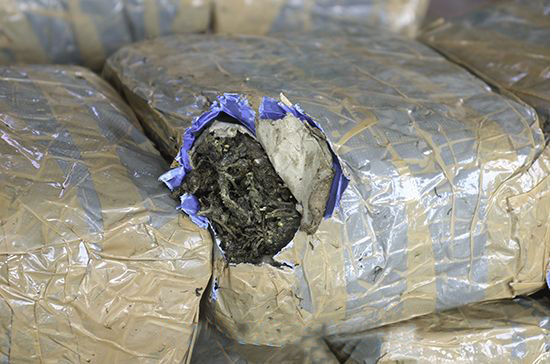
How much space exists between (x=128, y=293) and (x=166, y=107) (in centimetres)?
37

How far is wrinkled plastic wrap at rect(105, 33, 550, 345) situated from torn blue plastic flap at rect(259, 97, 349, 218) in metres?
0.04

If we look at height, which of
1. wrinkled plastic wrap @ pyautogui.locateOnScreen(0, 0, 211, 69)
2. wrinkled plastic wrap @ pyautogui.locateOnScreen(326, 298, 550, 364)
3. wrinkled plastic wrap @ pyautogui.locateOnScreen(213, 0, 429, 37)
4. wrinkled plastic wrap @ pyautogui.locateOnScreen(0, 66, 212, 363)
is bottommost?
wrinkled plastic wrap @ pyautogui.locateOnScreen(326, 298, 550, 364)

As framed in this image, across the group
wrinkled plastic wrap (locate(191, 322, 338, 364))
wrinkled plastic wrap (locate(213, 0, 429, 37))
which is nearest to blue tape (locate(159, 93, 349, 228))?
wrinkled plastic wrap (locate(191, 322, 338, 364))

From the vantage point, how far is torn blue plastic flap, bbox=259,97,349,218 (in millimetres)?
880

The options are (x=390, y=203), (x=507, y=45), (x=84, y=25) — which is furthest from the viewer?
(x=84, y=25)

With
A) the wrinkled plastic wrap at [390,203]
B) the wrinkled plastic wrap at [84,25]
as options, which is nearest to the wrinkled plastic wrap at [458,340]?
the wrinkled plastic wrap at [390,203]

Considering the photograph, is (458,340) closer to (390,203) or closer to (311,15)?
(390,203)

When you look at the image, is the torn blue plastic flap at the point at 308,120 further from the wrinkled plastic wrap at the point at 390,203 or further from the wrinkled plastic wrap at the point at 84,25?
the wrinkled plastic wrap at the point at 84,25

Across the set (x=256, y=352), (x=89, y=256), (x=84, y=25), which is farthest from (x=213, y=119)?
(x=84, y=25)

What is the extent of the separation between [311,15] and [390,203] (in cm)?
86

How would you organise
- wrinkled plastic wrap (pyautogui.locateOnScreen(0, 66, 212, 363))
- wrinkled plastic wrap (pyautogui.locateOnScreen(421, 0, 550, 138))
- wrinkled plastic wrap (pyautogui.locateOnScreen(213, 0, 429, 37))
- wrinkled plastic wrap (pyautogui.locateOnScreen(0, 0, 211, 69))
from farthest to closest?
wrinkled plastic wrap (pyautogui.locateOnScreen(213, 0, 429, 37)) < wrinkled plastic wrap (pyautogui.locateOnScreen(0, 0, 211, 69)) < wrinkled plastic wrap (pyautogui.locateOnScreen(421, 0, 550, 138)) < wrinkled plastic wrap (pyautogui.locateOnScreen(0, 66, 212, 363))

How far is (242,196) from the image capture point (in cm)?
93

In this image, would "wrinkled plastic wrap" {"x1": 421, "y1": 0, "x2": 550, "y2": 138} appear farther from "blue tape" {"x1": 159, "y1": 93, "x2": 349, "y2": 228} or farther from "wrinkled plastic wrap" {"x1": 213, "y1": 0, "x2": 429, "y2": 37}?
"blue tape" {"x1": 159, "y1": 93, "x2": 349, "y2": 228}

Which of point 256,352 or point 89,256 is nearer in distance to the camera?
point 89,256
